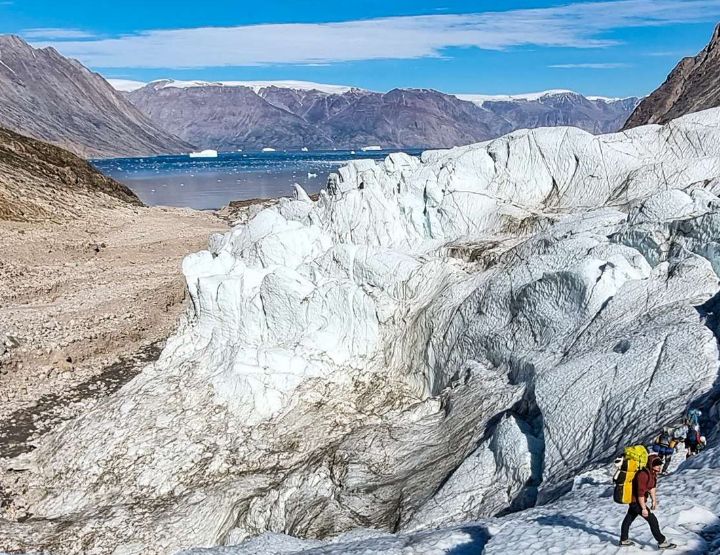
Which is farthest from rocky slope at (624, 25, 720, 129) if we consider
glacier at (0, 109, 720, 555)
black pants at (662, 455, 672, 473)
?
black pants at (662, 455, 672, 473)

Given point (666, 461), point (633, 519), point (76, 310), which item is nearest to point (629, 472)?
point (633, 519)

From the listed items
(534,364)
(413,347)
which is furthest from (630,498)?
(413,347)

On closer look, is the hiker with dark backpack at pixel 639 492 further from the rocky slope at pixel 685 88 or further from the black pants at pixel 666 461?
the rocky slope at pixel 685 88

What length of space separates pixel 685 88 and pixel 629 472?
348ft

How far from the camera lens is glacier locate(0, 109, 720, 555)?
1188 cm

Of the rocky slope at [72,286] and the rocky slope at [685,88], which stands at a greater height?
the rocky slope at [685,88]

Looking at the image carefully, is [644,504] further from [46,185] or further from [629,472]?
[46,185]

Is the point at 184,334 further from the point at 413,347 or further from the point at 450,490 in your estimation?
the point at 450,490

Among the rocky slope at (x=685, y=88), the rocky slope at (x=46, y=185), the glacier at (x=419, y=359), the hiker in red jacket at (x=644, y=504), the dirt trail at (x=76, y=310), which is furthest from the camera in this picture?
the rocky slope at (x=685, y=88)

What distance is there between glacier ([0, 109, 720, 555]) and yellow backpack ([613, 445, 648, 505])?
2.11m

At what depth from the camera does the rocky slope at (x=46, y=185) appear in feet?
164

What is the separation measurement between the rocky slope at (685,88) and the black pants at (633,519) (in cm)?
8132

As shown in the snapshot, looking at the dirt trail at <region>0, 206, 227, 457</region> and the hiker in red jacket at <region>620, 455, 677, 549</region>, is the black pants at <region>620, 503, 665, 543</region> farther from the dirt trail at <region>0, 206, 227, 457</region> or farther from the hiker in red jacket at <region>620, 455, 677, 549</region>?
the dirt trail at <region>0, 206, 227, 457</region>

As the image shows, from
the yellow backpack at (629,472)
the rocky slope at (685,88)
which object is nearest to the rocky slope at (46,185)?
the yellow backpack at (629,472)
